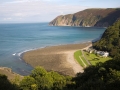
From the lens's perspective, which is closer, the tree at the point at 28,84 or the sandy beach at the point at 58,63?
the tree at the point at 28,84

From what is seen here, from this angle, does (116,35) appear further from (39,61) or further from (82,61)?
(39,61)

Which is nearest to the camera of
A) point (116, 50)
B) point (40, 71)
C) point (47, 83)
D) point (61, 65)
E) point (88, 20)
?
point (47, 83)

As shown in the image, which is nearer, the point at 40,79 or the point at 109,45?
the point at 40,79

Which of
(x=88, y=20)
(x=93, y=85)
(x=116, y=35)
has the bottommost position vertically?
(x=88, y=20)

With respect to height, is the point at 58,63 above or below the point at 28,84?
below

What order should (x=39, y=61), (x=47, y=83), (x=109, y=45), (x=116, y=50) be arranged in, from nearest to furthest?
(x=47, y=83) < (x=39, y=61) < (x=116, y=50) < (x=109, y=45)

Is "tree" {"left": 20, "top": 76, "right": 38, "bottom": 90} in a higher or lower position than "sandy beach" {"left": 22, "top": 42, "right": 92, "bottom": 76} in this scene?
higher

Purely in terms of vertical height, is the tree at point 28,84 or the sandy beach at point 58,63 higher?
the tree at point 28,84

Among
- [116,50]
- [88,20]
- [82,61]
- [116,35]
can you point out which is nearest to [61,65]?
[82,61]

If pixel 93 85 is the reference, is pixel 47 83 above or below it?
below

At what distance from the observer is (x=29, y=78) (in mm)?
20547

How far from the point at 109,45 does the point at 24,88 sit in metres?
39.8

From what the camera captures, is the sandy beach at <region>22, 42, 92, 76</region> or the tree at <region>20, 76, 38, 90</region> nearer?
the tree at <region>20, 76, 38, 90</region>

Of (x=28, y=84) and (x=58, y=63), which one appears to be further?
(x=58, y=63)
